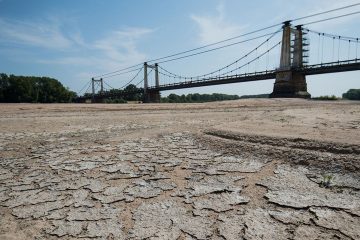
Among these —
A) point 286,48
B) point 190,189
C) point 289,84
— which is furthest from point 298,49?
point 190,189

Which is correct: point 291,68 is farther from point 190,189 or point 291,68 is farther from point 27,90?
point 27,90

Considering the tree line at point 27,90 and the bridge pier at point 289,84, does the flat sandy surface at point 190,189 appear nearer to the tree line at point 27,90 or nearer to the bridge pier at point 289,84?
the bridge pier at point 289,84

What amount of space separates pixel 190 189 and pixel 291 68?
33356 mm

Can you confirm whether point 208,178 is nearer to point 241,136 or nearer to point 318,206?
point 318,206

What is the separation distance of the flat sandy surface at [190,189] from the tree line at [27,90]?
57.7 meters

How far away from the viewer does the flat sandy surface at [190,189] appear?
85.2 inches

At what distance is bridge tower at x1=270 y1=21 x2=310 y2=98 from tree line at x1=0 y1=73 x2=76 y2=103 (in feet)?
151

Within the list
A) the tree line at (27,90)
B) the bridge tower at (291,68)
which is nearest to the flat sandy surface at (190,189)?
the bridge tower at (291,68)

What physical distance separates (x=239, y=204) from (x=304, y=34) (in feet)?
127

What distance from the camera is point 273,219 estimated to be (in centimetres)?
223

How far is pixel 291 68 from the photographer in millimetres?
33125

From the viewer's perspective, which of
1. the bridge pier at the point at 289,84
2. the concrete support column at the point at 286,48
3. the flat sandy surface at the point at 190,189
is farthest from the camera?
the concrete support column at the point at 286,48

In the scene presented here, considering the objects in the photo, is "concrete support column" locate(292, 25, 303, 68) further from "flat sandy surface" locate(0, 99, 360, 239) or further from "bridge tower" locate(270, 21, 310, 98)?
"flat sandy surface" locate(0, 99, 360, 239)

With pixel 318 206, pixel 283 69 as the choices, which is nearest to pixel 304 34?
pixel 283 69
